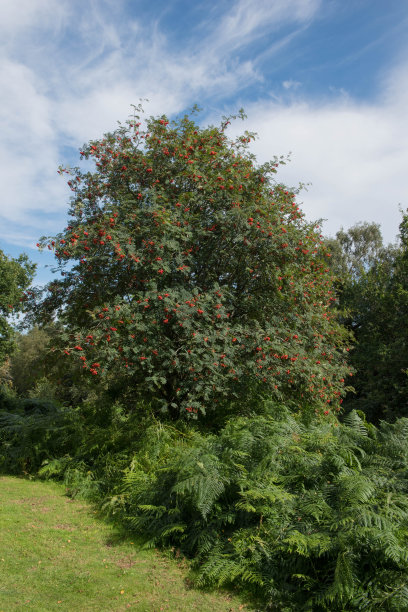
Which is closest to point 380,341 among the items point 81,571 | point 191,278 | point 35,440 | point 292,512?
point 191,278

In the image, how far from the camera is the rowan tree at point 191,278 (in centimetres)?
728

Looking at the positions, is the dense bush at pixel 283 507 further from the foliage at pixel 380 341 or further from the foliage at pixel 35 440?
the foliage at pixel 380 341

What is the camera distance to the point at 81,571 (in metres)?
4.64

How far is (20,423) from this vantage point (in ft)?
32.1

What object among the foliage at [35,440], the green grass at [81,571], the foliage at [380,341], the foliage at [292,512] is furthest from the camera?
the foliage at [380,341]

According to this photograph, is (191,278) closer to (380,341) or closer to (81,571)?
(81,571)

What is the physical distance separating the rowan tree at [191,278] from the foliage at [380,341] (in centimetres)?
710

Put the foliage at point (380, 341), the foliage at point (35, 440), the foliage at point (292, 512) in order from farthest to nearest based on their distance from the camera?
the foliage at point (380, 341), the foliage at point (35, 440), the foliage at point (292, 512)

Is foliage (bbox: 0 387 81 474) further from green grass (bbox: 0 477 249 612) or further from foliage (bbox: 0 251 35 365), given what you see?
foliage (bbox: 0 251 35 365)

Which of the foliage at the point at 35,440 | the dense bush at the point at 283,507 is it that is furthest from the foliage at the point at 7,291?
the dense bush at the point at 283,507

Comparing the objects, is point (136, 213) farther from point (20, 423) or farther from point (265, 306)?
point (20, 423)

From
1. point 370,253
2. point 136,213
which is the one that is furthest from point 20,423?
point 370,253

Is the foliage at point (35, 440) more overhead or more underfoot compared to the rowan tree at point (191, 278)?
more underfoot

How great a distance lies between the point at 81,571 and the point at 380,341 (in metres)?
15.3
